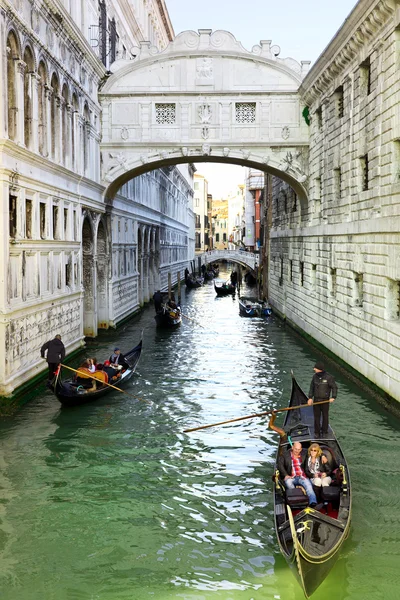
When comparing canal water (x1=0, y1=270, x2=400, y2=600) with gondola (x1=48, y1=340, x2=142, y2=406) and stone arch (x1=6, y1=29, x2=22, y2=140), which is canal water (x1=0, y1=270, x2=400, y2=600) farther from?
stone arch (x1=6, y1=29, x2=22, y2=140)

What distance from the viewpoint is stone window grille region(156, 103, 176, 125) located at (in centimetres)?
1961

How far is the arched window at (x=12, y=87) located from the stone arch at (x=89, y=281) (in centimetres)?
733

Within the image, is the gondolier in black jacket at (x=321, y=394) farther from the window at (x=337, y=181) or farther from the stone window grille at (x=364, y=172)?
the window at (x=337, y=181)

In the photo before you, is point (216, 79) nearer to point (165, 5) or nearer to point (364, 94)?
point (364, 94)

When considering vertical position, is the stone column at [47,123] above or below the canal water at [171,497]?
above

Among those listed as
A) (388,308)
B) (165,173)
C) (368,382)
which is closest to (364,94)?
(388,308)

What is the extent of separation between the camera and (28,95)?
12781mm

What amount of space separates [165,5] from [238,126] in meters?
22.2

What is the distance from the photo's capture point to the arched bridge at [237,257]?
49.3m

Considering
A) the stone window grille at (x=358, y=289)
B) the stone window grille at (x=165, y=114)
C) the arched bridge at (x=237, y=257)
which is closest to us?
the stone window grille at (x=358, y=289)

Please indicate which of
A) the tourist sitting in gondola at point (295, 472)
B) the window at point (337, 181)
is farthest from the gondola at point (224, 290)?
the tourist sitting in gondola at point (295, 472)

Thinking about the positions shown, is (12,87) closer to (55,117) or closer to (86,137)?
(55,117)

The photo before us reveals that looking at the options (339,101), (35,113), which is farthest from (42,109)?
(339,101)

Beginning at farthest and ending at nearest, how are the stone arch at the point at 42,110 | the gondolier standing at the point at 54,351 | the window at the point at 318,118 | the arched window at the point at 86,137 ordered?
1. the window at the point at 318,118
2. the arched window at the point at 86,137
3. the stone arch at the point at 42,110
4. the gondolier standing at the point at 54,351
